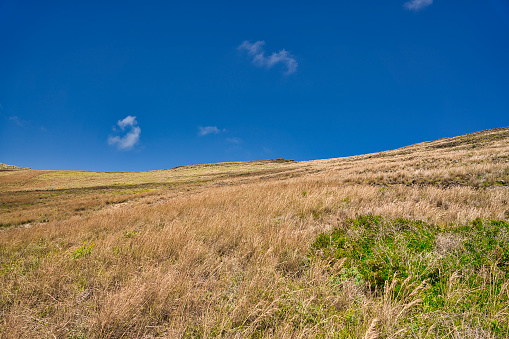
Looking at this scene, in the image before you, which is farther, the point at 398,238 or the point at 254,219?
the point at 254,219

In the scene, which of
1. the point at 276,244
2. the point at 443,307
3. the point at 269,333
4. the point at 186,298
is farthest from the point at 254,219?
the point at 443,307

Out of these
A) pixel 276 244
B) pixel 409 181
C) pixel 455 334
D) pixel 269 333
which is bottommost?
pixel 269 333

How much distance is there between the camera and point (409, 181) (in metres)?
11.4

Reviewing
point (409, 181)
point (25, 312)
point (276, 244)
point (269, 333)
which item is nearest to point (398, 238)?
point (276, 244)

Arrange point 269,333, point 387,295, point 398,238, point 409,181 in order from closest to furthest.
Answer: point 269,333 < point 387,295 < point 398,238 < point 409,181

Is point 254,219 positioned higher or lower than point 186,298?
higher

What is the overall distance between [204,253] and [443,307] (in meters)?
3.45

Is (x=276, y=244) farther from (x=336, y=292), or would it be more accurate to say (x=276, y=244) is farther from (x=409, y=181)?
(x=409, y=181)

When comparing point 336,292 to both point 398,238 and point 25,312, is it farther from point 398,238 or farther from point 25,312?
point 25,312

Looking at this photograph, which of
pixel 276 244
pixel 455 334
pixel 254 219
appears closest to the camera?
pixel 455 334

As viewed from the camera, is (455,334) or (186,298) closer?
(455,334)

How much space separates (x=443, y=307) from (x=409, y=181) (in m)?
11.5

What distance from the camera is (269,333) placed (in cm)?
208

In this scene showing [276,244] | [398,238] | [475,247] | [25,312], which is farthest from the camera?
[276,244]
